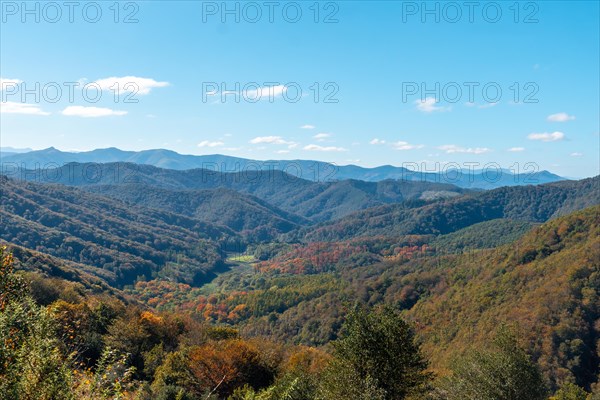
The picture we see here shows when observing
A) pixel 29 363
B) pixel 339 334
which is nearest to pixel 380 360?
pixel 339 334

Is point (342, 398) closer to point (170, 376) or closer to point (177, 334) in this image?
point (170, 376)

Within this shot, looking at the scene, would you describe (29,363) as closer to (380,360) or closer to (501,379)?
(380,360)

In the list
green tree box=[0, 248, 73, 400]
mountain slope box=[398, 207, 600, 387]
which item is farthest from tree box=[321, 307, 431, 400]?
mountain slope box=[398, 207, 600, 387]

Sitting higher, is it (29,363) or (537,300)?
(29,363)

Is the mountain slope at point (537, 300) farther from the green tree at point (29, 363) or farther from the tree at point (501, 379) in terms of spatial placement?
the green tree at point (29, 363)

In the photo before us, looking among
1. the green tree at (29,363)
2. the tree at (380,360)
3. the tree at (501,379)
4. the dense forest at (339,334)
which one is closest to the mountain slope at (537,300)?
the dense forest at (339,334)

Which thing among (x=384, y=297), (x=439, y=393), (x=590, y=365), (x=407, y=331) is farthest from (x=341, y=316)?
(x=407, y=331)

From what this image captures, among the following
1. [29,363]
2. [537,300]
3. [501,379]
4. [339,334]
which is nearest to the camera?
[29,363]
